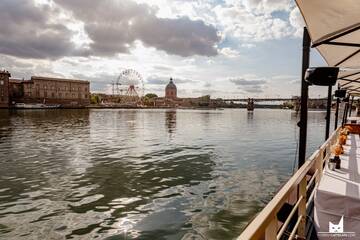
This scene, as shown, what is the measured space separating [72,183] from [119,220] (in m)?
4.40

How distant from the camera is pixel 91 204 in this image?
8.88 m

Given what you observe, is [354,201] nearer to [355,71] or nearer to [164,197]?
[355,71]

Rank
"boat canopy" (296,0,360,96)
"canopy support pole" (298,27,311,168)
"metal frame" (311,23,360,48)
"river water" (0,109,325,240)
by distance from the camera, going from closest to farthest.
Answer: "boat canopy" (296,0,360,96) → "metal frame" (311,23,360,48) → "canopy support pole" (298,27,311,168) → "river water" (0,109,325,240)

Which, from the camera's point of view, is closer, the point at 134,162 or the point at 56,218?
the point at 56,218

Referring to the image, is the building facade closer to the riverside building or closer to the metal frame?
the riverside building

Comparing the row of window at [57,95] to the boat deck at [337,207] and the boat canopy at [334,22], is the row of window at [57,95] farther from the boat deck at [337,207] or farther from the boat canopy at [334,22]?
the boat deck at [337,207]

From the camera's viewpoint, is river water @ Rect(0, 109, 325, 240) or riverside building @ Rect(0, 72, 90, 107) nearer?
river water @ Rect(0, 109, 325, 240)

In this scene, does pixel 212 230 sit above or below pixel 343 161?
below

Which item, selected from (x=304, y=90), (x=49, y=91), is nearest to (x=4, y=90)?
(x=49, y=91)

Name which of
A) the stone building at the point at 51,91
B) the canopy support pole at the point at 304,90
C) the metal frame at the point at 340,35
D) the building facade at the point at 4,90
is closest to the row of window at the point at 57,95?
the stone building at the point at 51,91

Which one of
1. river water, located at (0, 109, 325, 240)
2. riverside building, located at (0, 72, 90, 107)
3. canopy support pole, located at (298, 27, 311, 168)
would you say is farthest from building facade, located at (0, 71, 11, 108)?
canopy support pole, located at (298, 27, 311, 168)

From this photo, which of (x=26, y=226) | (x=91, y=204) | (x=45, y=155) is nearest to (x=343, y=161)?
(x=91, y=204)

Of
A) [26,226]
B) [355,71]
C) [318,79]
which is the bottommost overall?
[26,226]

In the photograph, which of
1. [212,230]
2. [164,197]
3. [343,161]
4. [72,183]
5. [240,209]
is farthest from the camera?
[72,183]
